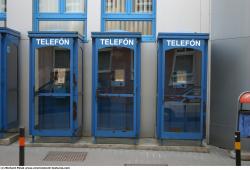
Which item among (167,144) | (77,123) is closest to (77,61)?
(77,123)

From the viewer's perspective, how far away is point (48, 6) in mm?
11070

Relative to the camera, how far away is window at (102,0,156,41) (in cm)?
1088

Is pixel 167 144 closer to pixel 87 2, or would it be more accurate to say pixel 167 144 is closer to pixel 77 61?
pixel 77 61

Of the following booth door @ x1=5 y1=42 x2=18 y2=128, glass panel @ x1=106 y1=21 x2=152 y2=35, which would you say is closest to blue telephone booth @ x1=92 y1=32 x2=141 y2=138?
glass panel @ x1=106 y1=21 x2=152 y2=35

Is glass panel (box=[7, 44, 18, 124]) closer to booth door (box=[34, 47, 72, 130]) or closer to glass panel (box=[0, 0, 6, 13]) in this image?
booth door (box=[34, 47, 72, 130])

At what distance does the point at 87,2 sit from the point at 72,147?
3.75m

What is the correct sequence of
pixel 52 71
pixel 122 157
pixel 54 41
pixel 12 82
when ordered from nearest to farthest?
pixel 122 157
pixel 54 41
pixel 52 71
pixel 12 82

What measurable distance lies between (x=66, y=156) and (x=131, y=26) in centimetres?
394

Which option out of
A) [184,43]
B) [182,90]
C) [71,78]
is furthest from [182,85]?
[71,78]

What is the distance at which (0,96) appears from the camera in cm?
977

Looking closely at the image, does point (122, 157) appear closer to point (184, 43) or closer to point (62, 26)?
point (184, 43)

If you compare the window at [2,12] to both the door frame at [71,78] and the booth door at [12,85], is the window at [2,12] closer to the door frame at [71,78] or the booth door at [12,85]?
the booth door at [12,85]

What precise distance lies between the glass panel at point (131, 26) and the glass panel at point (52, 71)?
1669 mm

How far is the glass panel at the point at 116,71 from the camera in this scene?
983cm
